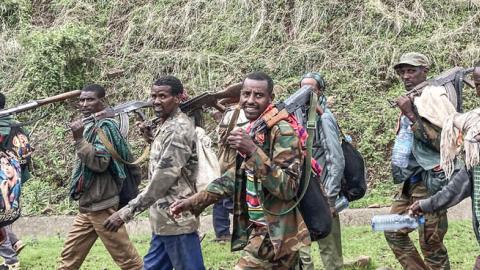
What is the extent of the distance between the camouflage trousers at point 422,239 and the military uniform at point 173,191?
1.71 metres

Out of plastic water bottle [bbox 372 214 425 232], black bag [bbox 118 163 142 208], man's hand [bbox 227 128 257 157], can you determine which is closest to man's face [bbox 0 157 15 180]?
black bag [bbox 118 163 142 208]

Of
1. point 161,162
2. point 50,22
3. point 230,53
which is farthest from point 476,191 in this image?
point 50,22

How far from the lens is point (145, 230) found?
9523mm

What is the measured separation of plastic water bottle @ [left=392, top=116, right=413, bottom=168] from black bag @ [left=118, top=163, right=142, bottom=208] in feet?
7.20

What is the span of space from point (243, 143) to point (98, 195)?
2.33m

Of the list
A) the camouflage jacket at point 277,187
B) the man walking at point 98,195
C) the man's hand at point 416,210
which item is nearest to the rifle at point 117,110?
the man walking at point 98,195

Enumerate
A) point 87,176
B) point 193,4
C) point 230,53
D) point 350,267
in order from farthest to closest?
point 193,4 → point 230,53 → point 350,267 → point 87,176

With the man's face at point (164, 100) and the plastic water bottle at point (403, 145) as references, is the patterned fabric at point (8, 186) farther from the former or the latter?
the plastic water bottle at point (403, 145)

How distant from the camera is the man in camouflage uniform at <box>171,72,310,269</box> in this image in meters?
4.15

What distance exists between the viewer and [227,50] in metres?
12.8

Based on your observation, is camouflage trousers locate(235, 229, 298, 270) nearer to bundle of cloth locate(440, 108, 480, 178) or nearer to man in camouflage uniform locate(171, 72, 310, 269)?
man in camouflage uniform locate(171, 72, 310, 269)

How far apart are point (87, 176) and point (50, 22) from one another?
885cm

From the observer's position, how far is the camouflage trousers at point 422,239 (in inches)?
222

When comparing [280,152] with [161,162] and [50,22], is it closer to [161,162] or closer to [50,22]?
[161,162]
